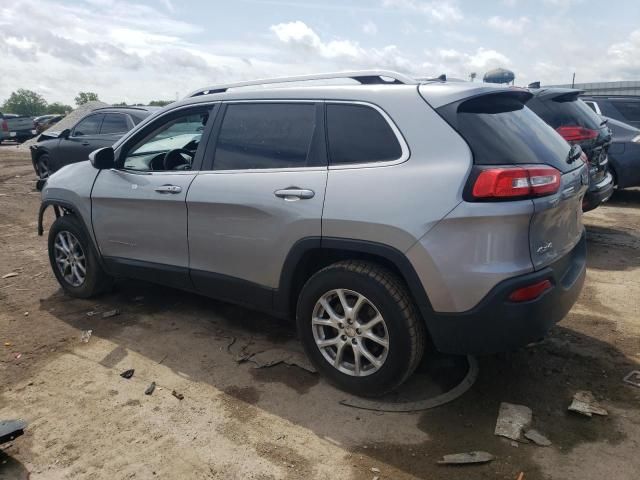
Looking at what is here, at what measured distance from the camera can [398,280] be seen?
2.99 meters

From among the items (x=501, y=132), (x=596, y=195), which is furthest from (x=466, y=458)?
(x=596, y=195)

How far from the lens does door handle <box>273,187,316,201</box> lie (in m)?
3.19

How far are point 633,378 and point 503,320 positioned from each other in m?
1.31

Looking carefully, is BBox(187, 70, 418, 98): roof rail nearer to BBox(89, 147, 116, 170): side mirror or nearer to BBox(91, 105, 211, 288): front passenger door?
BBox(91, 105, 211, 288): front passenger door

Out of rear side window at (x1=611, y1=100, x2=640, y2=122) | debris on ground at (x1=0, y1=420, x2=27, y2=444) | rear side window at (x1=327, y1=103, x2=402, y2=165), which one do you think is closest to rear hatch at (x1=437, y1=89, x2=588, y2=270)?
rear side window at (x1=327, y1=103, x2=402, y2=165)

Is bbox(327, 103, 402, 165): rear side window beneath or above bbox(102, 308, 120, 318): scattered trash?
above

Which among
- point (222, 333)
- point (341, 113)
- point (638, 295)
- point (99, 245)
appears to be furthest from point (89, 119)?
point (638, 295)

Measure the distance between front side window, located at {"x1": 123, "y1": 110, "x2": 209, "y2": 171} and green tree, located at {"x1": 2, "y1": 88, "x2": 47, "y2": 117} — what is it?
96.7 meters

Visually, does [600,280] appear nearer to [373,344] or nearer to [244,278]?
[373,344]

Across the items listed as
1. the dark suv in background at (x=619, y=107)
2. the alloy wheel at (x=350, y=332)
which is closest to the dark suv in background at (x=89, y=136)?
the alloy wheel at (x=350, y=332)

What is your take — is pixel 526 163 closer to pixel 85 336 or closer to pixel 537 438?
pixel 537 438

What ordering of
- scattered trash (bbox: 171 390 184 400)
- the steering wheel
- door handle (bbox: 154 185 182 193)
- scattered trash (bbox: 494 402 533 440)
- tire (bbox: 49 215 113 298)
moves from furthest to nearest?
1. tire (bbox: 49 215 113 298)
2. the steering wheel
3. door handle (bbox: 154 185 182 193)
4. scattered trash (bbox: 171 390 184 400)
5. scattered trash (bbox: 494 402 533 440)

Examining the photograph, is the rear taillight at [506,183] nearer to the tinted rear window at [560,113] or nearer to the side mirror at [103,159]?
the side mirror at [103,159]

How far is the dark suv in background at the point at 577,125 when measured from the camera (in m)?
6.08
